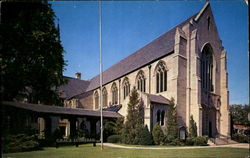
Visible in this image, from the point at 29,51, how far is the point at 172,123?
1661cm

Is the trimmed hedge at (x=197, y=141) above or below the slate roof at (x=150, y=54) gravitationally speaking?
below

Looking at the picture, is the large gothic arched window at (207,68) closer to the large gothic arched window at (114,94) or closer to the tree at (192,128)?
the tree at (192,128)

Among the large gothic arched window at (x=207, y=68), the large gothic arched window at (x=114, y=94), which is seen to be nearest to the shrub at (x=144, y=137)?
the large gothic arched window at (x=207, y=68)

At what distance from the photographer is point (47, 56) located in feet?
34.7

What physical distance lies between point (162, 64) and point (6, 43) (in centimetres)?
2069

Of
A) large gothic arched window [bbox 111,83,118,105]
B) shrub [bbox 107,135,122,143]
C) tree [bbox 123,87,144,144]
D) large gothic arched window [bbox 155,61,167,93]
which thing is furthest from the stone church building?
shrub [bbox 107,135,122,143]

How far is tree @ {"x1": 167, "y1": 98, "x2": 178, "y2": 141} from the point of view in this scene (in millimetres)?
22094

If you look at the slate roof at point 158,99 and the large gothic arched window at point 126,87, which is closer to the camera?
the slate roof at point 158,99

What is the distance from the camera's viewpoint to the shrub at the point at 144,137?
21219mm

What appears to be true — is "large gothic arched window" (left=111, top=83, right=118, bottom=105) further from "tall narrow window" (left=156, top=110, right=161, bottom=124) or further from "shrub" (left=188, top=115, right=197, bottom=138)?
"shrub" (left=188, top=115, right=197, bottom=138)

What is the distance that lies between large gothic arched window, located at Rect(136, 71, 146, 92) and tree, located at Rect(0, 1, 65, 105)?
774 inches

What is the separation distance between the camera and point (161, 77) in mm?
27641

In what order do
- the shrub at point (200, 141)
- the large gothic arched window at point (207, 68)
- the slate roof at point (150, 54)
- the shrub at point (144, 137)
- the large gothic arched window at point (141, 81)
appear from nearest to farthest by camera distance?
the shrub at point (144, 137) → the shrub at point (200, 141) → the large gothic arched window at point (207, 68) → the slate roof at point (150, 54) → the large gothic arched window at point (141, 81)

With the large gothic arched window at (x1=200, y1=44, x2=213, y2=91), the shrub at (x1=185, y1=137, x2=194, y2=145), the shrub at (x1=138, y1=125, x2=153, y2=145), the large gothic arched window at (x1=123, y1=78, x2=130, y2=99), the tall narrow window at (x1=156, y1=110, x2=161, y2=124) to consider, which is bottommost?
the shrub at (x1=185, y1=137, x2=194, y2=145)
